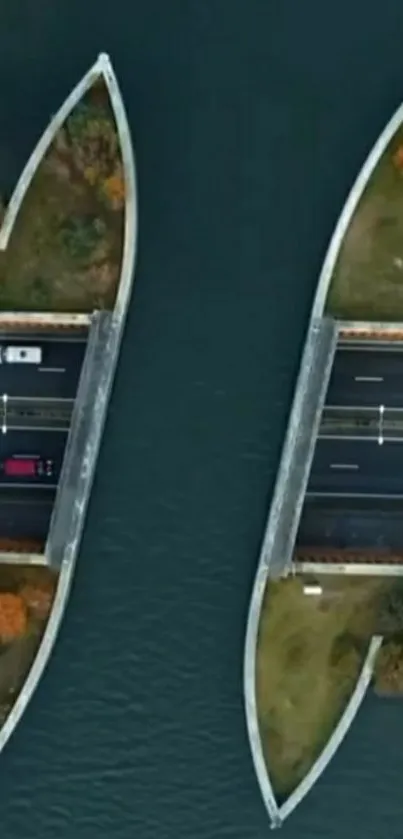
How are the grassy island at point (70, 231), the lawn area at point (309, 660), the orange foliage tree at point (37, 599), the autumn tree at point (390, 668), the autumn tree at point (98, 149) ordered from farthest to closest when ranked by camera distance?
the lawn area at point (309, 660) → the orange foliage tree at point (37, 599) → the autumn tree at point (390, 668) → the grassy island at point (70, 231) → the autumn tree at point (98, 149)

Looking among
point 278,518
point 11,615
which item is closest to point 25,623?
point 11,615

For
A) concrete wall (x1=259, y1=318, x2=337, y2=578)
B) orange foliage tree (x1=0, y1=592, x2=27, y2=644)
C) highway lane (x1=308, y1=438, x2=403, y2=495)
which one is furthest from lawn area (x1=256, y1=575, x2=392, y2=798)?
orange foliage tree (x1=0, y1=592, x2=27, y2=644)

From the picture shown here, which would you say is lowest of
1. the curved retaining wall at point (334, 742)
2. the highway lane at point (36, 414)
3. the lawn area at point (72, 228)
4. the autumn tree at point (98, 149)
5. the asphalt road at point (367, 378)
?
the curved retaining wall at point (334, 742)

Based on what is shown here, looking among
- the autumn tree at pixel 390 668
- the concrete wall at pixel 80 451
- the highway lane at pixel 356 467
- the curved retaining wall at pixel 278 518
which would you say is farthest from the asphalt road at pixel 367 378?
the autumn tree at pixel 390 668

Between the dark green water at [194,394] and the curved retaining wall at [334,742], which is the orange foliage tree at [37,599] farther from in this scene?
the curved retaining wall at [334,742]

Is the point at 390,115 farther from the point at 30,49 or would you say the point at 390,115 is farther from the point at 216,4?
the point at 30,49
